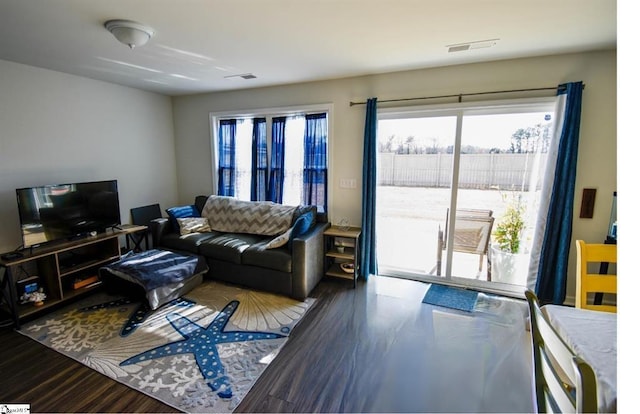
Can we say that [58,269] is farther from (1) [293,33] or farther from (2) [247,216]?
(1) [293,33]

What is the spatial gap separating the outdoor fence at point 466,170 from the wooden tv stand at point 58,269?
3.43m

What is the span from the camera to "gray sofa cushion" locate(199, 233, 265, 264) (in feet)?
11.4

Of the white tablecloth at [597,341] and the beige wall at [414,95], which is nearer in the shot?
the white tablecloth at [597,341]

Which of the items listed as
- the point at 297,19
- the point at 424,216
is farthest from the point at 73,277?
the point at 424,216

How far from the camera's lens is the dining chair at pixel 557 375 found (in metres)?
0.81

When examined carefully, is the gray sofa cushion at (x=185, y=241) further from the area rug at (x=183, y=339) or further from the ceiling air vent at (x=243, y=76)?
the ceiling air vent at (x=243, y=76)

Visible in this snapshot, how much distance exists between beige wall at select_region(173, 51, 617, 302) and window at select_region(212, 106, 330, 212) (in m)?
0.15

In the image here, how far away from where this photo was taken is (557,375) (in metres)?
1.03

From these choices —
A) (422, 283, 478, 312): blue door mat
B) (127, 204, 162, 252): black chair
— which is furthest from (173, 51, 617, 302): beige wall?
(422, 283, 478, 312): blue door mat

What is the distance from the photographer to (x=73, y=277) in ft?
10.9

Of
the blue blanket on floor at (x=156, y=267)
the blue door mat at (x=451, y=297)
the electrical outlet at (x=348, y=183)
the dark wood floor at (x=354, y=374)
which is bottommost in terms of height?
the dark wood floor at (x=354, y=374)

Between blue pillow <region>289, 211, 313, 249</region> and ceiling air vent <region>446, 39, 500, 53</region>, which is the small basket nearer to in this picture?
blue pillow <region>289, 211, 313, 249</region>

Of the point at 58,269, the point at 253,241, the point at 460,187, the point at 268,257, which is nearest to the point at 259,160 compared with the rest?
the point at 253,241

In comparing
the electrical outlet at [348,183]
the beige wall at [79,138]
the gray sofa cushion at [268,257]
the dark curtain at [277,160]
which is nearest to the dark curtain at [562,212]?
the electrical outlet at [348,183]
